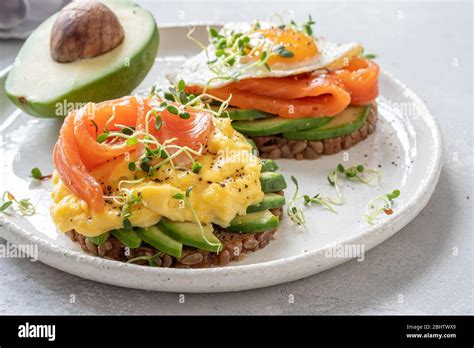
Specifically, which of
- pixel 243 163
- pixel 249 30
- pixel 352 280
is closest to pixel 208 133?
pixel 243 163

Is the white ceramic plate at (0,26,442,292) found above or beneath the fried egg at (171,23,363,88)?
beneath

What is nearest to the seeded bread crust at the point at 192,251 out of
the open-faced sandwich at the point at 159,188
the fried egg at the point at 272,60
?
the open-faced sandwich at the point at 159,188

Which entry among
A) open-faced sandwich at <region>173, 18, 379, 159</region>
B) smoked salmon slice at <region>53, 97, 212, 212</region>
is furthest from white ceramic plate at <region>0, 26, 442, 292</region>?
smoked salmon slice at <region>53, 97, 212, 212</region>

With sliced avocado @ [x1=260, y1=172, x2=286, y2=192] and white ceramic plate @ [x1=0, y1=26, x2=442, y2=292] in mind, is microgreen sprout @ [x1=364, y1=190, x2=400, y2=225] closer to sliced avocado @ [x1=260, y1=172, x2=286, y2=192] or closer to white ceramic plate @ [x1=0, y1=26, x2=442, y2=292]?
white ceramic plate @ [x1=0, y1=26, x2=442, y2=292]

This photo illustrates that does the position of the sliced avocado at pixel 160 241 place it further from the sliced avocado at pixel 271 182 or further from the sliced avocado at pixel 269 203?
the sliced avocado at pixel 271 182

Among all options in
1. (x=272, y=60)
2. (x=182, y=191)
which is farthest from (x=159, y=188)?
(x=272, y=60)

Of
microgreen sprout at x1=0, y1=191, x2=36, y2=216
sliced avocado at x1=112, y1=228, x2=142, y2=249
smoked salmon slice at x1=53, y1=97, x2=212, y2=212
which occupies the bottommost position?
microgreen sprout at x1=0, y1=191, x2=36, y2=216

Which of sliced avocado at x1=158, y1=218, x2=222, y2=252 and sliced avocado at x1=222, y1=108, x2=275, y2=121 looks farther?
sliced avocado at x1=222, y1=108, x2=275, y2=121

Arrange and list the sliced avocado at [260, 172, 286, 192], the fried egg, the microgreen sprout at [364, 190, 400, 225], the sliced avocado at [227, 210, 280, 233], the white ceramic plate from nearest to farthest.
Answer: the white ceramic plate, the sliced avocado at [227, 210, 280, 233], the sliced avocado at [260, 172, 286, 192], the microgreen sprout at [364, 190, 400, 225], the fried egg
